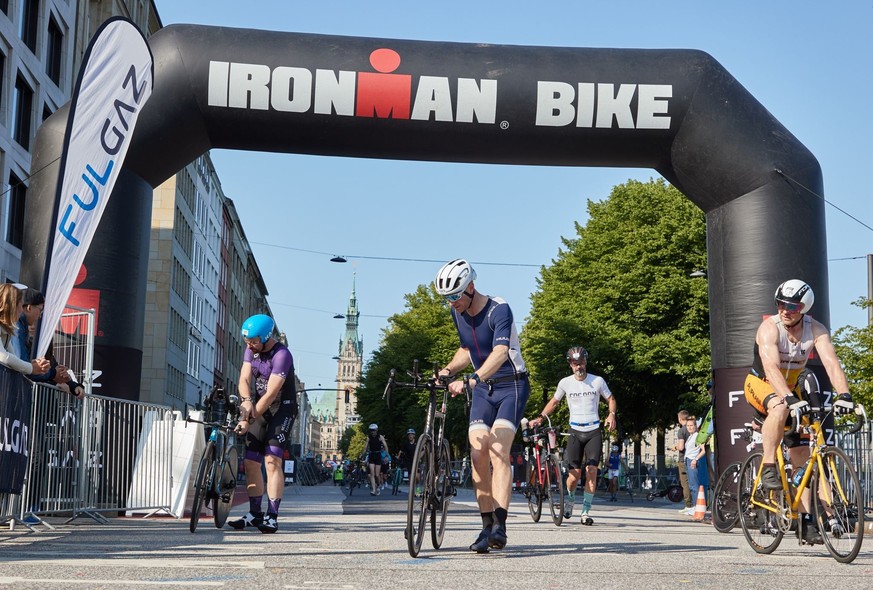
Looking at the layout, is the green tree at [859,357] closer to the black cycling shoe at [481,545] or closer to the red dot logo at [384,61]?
the red dot logo at [384,61]

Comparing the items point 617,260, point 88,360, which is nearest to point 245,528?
point 88,360

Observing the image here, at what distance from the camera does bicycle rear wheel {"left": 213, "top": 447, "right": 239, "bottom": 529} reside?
415 inches

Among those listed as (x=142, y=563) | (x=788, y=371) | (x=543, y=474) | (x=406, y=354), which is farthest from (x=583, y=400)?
(x=406, y=354)

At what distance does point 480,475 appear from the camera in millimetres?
8297

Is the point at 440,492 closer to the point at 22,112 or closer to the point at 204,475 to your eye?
the point at 204,475

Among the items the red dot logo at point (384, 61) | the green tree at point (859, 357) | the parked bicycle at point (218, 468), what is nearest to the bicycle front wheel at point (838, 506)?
the parked bicycle at point (218, 468)

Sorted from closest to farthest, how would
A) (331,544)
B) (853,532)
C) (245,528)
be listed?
(853,532) < (331,544) < (245,528)

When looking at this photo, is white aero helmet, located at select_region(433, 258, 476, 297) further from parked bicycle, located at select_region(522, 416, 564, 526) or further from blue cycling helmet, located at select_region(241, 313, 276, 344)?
parked bicycle, located at select_region(522, 416, 564, 526)

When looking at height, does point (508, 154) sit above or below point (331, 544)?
above

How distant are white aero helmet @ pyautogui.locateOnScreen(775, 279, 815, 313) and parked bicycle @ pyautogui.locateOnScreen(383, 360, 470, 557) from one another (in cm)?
225

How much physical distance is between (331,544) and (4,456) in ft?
7.89

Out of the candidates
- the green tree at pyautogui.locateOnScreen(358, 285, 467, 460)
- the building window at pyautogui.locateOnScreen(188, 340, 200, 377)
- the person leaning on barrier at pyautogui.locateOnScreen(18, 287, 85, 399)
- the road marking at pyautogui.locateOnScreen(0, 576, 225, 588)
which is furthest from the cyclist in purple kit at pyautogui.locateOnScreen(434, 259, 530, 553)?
the building window at pyautogui.locateOnScreen(188, 340, 200, 377)

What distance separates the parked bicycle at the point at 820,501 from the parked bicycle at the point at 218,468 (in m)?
4.36

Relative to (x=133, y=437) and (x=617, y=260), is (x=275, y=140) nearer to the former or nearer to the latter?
(x=133, y=437)
